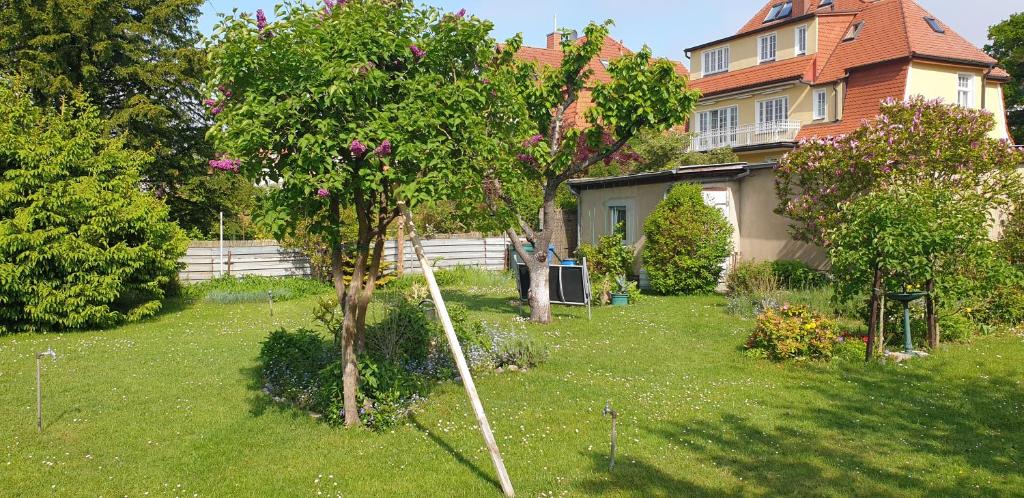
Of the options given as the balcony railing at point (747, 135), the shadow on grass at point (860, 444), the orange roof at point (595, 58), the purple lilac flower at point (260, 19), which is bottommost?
the shadow on grass at point (860, 444)

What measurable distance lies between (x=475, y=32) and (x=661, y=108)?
6.00 meters

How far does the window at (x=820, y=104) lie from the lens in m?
26.8

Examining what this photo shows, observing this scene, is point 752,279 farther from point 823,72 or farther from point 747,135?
point 747,135

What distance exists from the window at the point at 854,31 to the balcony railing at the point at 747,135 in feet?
12.0

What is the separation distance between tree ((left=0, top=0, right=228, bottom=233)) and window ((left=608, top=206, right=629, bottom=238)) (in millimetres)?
11288

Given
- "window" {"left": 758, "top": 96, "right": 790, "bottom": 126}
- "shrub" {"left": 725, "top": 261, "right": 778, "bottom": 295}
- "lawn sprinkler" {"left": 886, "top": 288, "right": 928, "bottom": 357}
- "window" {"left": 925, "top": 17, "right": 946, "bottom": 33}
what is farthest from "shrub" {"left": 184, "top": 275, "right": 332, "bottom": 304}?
"window" {"left": 925, "top": 17, "right": 946, "bottom": 33}

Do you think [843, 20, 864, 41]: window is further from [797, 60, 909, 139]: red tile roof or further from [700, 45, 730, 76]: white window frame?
[700, 45, 730, 76]: white window frame

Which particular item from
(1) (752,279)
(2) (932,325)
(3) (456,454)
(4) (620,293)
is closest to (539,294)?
(4) (620,293)

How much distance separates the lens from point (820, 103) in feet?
88.5

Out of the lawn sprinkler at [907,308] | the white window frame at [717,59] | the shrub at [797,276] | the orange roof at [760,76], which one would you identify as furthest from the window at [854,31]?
the lawn sprinkler at [907,308]

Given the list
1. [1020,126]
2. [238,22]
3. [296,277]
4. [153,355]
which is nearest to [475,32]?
[238,22]

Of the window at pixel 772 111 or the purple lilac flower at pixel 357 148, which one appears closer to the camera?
the purple lilac flower at pixel 357 148

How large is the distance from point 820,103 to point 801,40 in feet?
10.4

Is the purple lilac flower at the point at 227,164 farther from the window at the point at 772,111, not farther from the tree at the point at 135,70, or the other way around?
the window at the point at 772,111
